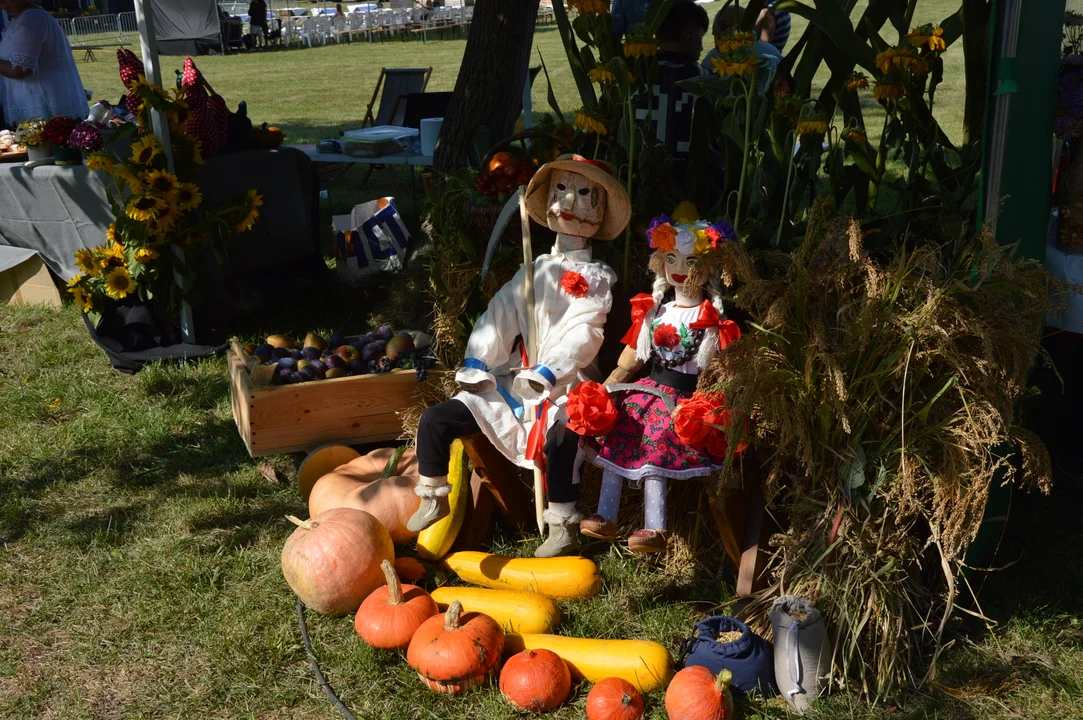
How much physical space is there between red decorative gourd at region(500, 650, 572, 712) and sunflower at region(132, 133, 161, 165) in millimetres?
3603

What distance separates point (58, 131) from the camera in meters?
5.62

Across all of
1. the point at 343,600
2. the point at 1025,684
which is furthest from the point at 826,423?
the point at 343,600

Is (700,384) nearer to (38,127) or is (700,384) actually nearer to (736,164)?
(736,164)

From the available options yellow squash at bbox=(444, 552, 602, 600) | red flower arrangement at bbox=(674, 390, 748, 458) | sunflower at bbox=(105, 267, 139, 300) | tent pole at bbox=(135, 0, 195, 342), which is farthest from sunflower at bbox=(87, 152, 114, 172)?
red flower arrangement at bbox=(674, 390, 748, 458)

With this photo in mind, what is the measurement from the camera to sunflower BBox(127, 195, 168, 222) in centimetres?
513

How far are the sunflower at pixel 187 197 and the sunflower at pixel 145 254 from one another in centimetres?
27

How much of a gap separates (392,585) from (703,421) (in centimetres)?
107

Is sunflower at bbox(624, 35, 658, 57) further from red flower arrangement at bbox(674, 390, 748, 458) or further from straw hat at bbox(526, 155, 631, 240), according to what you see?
red flower arrangement at bbox(674, 390, 748, 458)

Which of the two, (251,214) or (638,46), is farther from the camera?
(251,214)

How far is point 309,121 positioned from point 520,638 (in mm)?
12704

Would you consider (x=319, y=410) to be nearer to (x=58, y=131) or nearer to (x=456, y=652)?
(x=456, y=652)

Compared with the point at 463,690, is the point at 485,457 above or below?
above

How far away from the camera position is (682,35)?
15.9ft

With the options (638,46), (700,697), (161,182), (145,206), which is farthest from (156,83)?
(700,697)
